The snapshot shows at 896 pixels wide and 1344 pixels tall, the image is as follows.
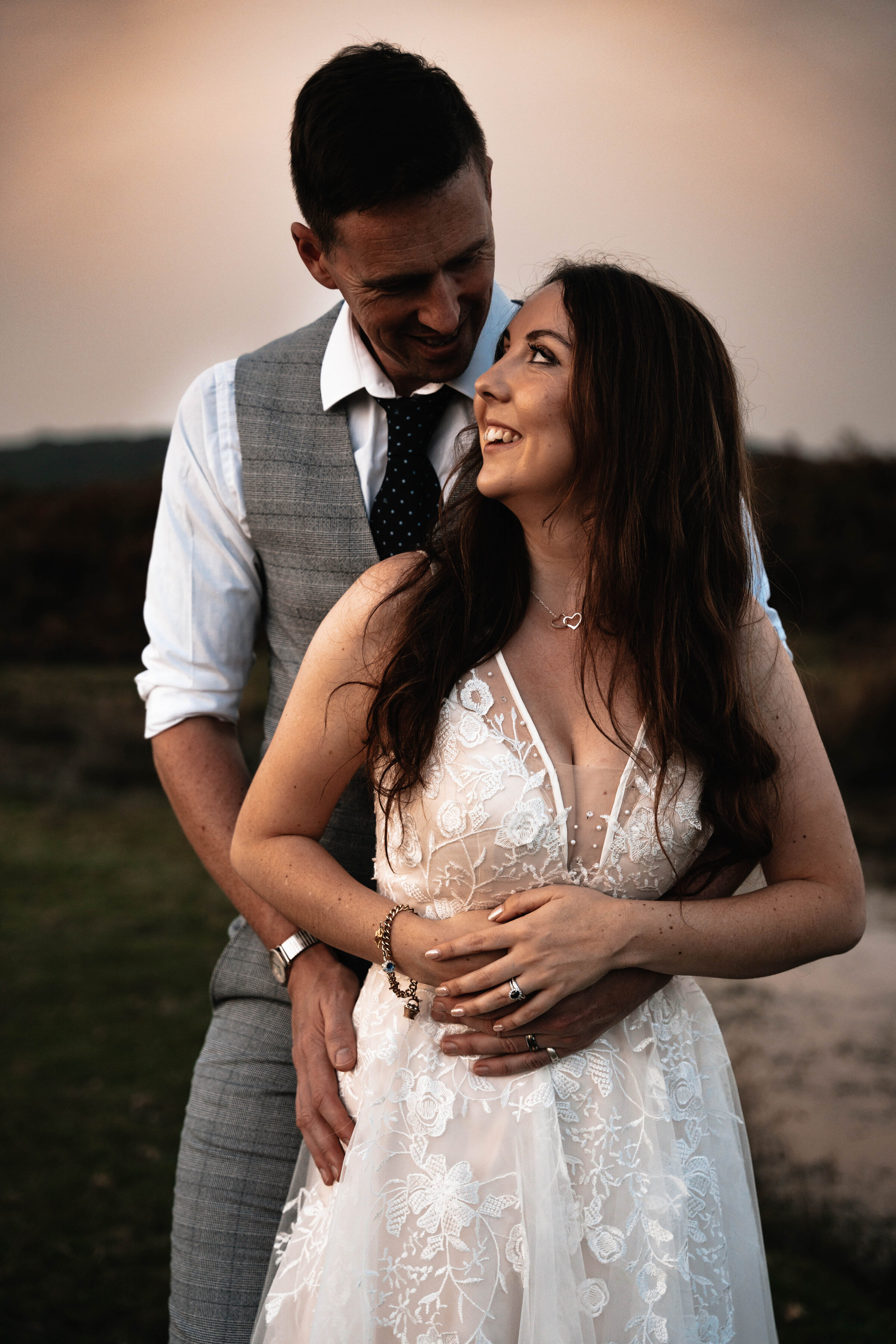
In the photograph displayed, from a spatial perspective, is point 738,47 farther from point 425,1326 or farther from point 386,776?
point 425,1326

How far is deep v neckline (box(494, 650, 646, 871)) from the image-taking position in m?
1.34

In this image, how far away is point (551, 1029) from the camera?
1.33 metres

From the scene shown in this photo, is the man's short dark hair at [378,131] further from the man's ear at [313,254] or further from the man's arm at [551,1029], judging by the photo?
the man's arm at [551,1029]

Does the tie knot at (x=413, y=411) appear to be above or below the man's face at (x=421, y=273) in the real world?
below

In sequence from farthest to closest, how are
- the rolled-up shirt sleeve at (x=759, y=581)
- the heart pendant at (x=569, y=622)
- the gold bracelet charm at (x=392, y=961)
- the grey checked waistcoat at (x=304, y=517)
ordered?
the grey checked waistcoat at (x=304, y=517)
the rolled-up shirt sleeve at (x=759, y=581)
the heart pendant at (x=569, y=622)
the gold bracelet charm at (x=392, y=961)

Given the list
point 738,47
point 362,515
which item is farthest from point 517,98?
point 362,515

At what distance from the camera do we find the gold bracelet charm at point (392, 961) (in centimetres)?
137

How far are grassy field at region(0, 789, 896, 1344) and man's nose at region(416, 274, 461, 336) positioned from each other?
274 cm

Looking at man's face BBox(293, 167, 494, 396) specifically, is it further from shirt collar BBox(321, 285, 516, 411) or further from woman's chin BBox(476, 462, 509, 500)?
woman's chin BBox(476, 462, 509, 500)

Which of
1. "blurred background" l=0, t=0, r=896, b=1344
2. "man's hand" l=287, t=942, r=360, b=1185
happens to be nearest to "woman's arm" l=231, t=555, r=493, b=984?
"man's hand" l=287, t=942, r=360, b=1185

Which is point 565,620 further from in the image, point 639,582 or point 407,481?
point 407,481

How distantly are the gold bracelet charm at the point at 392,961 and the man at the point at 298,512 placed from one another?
0.14 metres

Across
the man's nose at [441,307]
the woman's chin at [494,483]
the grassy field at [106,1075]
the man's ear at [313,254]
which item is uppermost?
the man's ear at [313,254]

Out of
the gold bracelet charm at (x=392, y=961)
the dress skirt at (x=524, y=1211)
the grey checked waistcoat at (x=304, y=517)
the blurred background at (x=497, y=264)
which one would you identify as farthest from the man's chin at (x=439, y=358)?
the blurred background at (x=497, y=264)
